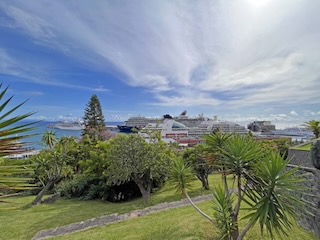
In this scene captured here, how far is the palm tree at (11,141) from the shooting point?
1.50 m

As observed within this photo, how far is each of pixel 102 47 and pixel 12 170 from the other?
9.65 metres

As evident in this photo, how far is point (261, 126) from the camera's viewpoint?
203 feet

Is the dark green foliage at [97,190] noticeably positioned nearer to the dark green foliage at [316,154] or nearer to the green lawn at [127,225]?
the green lawn at [127,225]

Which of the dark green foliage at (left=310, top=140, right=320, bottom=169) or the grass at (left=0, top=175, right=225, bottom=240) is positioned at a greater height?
the dark green foliage at (left=310, top=140, right=320, bottom=169)

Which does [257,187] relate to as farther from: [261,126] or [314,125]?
[261,126]

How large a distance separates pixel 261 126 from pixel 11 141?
220ft

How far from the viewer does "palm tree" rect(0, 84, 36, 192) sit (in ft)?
4.92

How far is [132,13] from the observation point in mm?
7266

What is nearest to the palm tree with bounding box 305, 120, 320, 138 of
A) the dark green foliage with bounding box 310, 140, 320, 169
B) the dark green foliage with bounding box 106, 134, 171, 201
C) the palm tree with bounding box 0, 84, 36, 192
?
the dark green foliage with bounding box 106, 134, 171, 201

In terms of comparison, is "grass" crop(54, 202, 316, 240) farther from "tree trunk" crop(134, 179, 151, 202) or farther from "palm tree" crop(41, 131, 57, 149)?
"palm tree" crop(41, 131, 57, 149)

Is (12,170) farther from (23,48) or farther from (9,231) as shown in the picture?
(23,48)

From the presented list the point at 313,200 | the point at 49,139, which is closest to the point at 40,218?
the point at 49,139

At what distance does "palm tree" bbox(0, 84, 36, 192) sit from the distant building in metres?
61.9

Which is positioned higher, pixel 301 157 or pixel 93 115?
pixel 93 115
